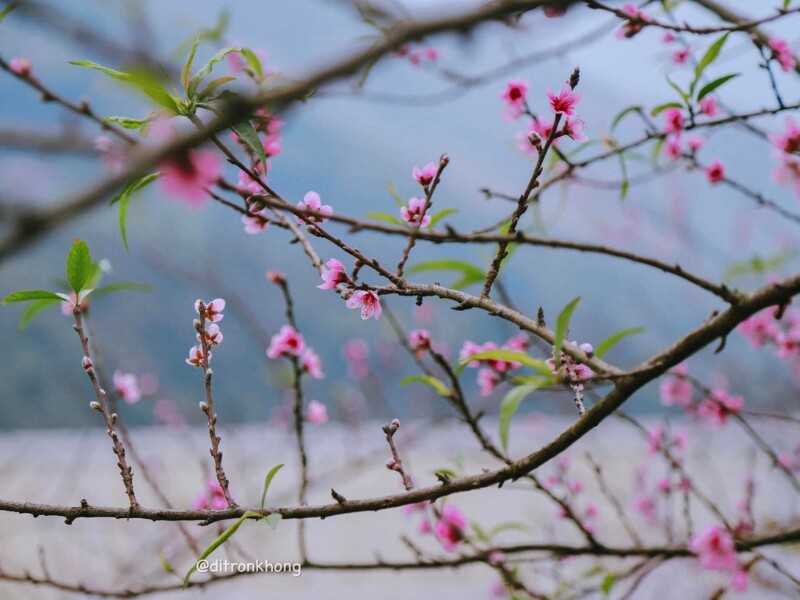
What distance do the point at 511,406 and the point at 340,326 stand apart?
9.14 ft

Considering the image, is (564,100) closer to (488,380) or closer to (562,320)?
(562,320)

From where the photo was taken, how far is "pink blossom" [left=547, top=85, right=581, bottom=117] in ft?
1.90

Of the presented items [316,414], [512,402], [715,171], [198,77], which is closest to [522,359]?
[512,402]

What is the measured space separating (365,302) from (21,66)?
0.70m

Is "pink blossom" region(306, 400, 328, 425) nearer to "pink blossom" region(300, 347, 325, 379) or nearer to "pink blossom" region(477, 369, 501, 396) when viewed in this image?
"pink blossom" region(300, 347, 325, 379)

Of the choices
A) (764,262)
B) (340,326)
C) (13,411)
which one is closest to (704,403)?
(764,262)

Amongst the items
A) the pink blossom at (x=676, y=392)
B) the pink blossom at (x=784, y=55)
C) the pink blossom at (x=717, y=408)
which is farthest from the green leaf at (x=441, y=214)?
the pink blossom at (x=676, y=392)

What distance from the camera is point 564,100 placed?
0.58 meters

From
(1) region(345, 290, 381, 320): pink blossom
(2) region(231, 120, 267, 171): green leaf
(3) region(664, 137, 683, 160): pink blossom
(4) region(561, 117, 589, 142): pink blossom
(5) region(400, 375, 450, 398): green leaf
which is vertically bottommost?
(5) region(400, 375, 450, 398): green leaf

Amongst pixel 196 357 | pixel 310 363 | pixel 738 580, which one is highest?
pixel 310 363

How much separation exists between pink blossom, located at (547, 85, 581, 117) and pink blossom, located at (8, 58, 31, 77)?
0.74 meters

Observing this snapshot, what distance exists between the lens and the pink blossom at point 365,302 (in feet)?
1.83

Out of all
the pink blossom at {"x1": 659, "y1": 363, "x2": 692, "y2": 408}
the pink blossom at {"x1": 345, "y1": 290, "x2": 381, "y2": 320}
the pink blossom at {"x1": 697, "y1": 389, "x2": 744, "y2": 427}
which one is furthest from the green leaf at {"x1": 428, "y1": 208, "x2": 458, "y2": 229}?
the pink blossom at {"x1": 659, "y1": 363, "x2": 692, "y2": 408}

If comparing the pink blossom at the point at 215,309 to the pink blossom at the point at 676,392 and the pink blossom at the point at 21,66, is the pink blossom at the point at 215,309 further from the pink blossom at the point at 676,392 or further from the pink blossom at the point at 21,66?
the pink blossom at the point at 676,392
